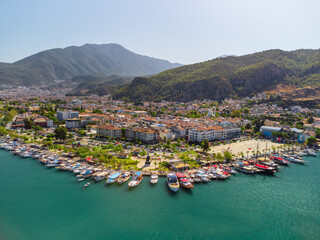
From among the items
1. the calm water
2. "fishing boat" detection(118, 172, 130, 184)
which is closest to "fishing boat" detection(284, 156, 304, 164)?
the calm water

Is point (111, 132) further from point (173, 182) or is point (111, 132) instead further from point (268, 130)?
point (268, 130)

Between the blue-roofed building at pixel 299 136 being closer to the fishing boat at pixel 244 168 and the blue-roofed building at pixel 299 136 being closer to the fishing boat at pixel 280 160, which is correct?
the fishing boat at pixel 280 160

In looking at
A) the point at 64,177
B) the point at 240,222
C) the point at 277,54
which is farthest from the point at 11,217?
the point at 277,54

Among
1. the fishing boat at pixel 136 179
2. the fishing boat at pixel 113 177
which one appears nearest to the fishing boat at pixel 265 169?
the fishing boat at pixel 136 179

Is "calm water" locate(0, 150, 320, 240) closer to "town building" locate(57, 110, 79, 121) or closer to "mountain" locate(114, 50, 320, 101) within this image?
"town building" locate(57, 110, 79, 121)

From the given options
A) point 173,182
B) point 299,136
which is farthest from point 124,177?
point 299,136

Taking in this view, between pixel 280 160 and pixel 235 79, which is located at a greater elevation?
pixel 235 79
